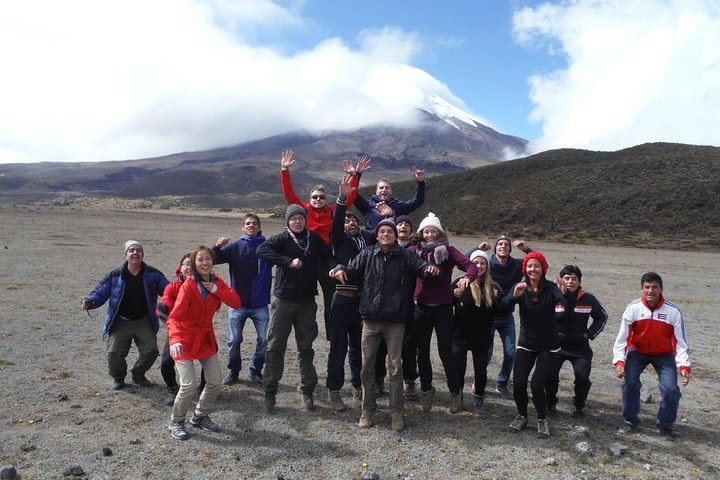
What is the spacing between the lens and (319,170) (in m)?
179

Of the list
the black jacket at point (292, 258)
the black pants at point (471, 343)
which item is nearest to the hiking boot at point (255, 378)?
the black jacket at point (292, 258)

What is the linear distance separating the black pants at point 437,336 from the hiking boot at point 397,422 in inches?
23.0

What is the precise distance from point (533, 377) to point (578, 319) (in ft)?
2.95

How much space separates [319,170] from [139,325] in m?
175

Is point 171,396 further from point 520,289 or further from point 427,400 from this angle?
point 520,289

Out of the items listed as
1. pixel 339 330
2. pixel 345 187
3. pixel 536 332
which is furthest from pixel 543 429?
pixel 345 187

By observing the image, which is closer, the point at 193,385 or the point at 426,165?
the point at 193,385

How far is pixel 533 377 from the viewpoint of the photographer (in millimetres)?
4898

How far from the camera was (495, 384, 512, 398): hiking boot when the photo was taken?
5.94 meters

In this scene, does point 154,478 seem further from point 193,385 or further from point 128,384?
point 128,384

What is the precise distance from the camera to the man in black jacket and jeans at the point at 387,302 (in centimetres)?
482

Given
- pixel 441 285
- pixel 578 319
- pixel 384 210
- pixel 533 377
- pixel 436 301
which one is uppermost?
pixel 384 210

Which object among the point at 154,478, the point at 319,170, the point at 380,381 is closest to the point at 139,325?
the point at 154,478

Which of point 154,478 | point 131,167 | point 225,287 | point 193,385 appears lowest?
point 154,478
